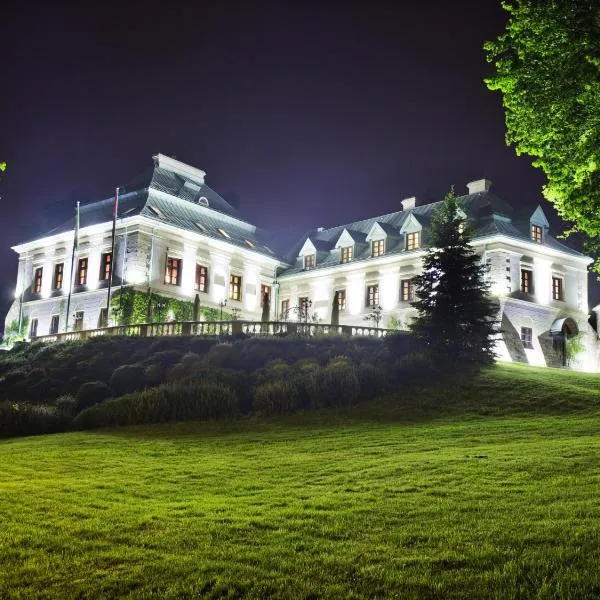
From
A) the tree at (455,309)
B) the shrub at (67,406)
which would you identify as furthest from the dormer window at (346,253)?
the shrub at (67,406)

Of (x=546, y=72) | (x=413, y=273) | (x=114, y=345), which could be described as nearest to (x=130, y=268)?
(x=114, y=345)

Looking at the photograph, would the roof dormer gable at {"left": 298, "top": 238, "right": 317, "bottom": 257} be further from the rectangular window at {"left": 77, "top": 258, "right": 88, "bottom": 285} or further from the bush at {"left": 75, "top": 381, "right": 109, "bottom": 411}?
the bush at {"left": 75, "top": 381, "right": 109, "bottom": 411}

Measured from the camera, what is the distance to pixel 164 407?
22609 mm

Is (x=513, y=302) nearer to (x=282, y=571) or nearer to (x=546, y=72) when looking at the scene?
(x=546, y=72)

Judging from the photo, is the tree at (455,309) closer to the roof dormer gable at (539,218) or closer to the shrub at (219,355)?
the shrub at (219,355)

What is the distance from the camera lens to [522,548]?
749cm

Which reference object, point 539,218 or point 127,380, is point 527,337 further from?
point 127,380

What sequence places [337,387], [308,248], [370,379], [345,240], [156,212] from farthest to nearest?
[308,248]
[345,240]
[156,212]
[370,379]
[337,387]

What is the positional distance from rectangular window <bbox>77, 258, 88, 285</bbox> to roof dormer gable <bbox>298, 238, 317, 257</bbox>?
1788 centimetres

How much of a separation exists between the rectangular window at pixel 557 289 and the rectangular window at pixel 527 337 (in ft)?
12.9

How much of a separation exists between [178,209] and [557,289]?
27807 millimetres

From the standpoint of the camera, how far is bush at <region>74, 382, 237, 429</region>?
73.5 ft

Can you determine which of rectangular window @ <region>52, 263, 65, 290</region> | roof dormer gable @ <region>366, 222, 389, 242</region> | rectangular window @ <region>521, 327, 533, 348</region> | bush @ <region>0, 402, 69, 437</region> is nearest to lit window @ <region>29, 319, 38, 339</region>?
rectangular window @ <region>52, 263, 65, 290</region>

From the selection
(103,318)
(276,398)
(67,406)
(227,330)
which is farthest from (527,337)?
(67,406)
